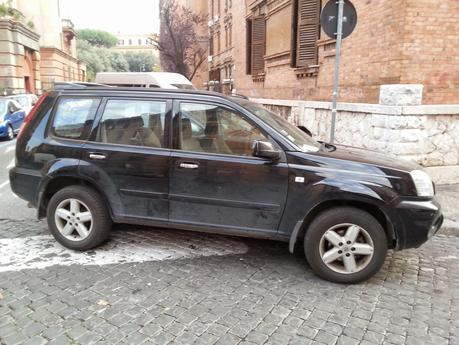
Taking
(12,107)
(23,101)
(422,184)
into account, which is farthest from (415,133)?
(23,101)

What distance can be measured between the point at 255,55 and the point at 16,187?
13563mm

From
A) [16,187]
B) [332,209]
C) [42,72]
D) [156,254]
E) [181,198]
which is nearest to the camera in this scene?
[332,209]

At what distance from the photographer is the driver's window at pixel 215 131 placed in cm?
410

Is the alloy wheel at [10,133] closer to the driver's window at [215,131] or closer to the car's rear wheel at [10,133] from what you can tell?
the car's rear wheel at [10,133]

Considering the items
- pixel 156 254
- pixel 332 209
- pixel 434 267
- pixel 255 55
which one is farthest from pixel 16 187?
pixel 255 55

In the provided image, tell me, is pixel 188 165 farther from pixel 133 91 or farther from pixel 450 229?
pixel 450 229

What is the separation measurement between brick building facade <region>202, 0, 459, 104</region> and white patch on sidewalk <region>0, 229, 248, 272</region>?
15.7 ft

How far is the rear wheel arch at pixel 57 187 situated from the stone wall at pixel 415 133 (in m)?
5.25

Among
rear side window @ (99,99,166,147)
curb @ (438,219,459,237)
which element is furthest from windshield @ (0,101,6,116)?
curb @ (438,219,459,237)

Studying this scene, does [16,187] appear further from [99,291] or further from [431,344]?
[431,344]

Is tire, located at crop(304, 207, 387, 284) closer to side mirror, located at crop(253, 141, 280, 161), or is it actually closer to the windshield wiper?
side mirror, located at crop(253, 141, 280, 161)

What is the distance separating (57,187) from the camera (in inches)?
181

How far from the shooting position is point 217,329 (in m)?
3.07

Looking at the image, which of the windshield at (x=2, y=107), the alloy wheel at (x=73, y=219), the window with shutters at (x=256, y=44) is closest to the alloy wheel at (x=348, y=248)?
the alloy wheel at (x=73, y=219)
